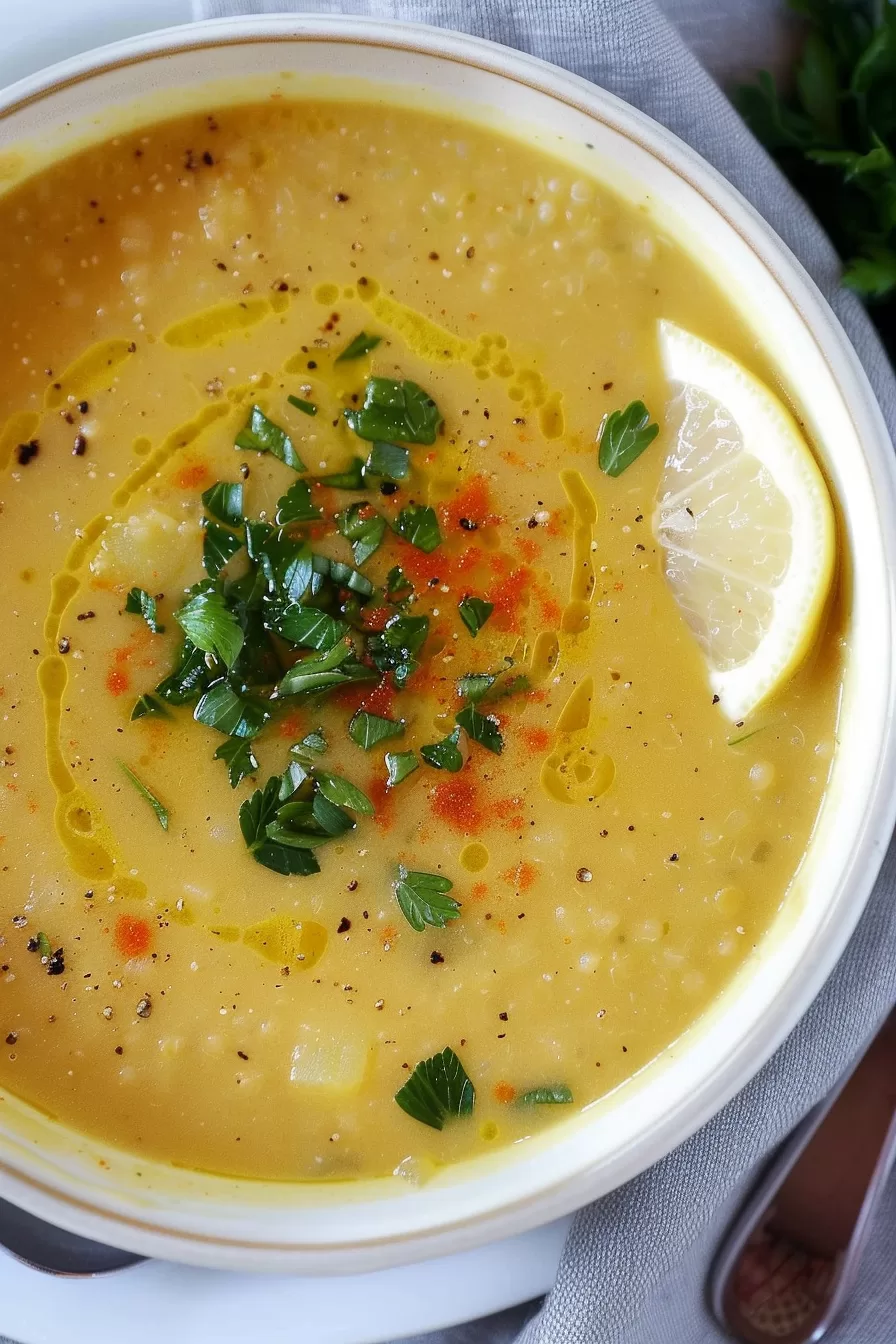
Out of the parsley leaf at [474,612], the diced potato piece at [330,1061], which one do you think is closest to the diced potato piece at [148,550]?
the parsley leaf at [474,612]

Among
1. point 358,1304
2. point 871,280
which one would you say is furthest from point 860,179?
point 358,1304

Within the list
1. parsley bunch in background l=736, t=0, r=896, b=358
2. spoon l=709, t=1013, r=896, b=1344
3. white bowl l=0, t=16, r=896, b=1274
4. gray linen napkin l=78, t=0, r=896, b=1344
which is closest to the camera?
white bowl l=0, t=16, r=896, b=1274

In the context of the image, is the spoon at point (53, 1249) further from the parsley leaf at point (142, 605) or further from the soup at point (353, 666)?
the parsley leaf at point (142, 605)

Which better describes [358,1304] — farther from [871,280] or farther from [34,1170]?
[871,280]

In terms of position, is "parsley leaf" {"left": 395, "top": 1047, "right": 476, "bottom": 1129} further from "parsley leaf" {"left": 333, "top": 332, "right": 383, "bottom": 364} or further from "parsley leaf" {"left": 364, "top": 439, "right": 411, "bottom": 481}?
"parsley leaf" {"left": 333, "top": 332, "right": 383, "bottom": 364}

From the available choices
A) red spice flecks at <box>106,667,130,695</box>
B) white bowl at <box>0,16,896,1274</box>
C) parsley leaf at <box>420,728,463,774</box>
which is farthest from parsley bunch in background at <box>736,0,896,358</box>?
red spice flecks at <box>106,667,130,695</box>

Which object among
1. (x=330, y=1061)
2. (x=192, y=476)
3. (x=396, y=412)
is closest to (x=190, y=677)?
(x=192, y=476)

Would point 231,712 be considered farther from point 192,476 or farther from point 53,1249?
point 53,1249
